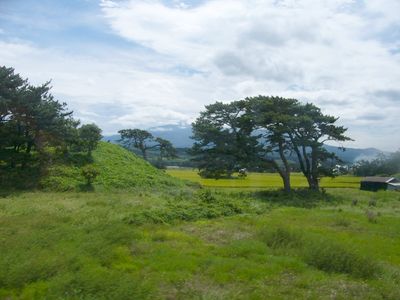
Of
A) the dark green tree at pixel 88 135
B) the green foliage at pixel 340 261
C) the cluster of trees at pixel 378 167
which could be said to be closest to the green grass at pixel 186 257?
the green foliage at pixel 340 261

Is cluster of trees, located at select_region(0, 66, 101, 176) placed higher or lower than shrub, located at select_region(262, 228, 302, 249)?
higher

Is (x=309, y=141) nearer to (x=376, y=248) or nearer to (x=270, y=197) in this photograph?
(x=270, y=197)

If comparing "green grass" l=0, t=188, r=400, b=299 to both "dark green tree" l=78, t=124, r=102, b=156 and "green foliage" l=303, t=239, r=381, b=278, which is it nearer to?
"green foliage" l=303, t=239, r=381, b=278

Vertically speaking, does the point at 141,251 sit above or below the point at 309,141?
below

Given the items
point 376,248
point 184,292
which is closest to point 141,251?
point 184,292

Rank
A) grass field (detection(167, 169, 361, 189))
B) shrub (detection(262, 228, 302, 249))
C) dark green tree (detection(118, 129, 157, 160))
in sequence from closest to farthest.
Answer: shrub (detection(262, 228, 302, 249)) → grass field (detection(167, 169, 361, 189)) → dark green tree (detection(118, 129, 157, 160))

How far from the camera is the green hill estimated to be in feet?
90.1

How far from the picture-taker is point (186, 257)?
1105 cm

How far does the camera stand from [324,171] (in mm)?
31156

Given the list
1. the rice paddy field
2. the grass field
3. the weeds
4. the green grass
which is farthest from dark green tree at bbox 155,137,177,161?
the weeds

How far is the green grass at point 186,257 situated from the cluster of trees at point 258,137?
12.0 meters

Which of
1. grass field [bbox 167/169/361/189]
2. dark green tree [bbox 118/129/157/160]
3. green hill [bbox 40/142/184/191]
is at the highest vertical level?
dark green tree [bbox 118/129/157/160]

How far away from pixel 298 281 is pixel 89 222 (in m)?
8.50

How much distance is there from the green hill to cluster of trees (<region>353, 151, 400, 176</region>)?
184ft
